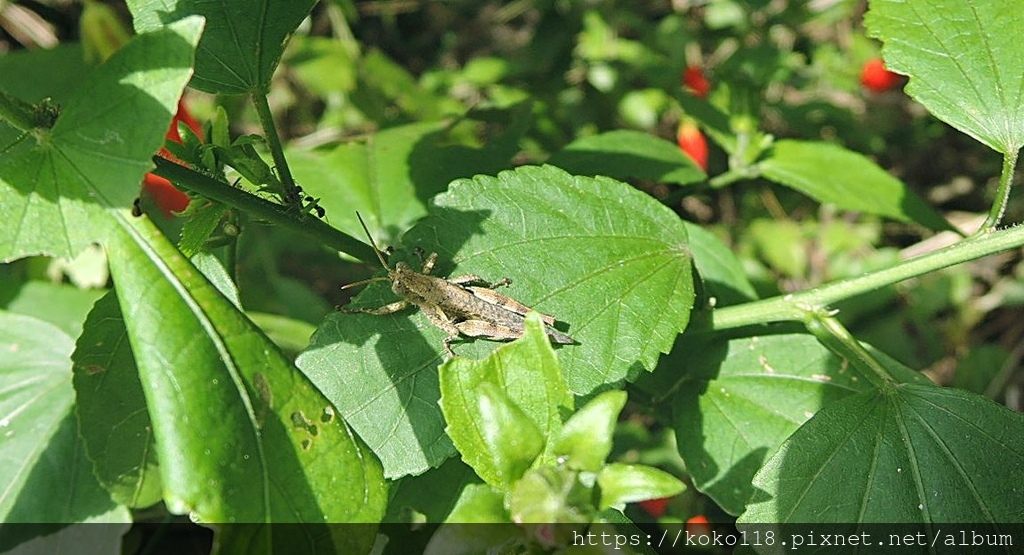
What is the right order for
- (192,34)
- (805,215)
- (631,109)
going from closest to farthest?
(192,34)
(631,109)
(805,215)

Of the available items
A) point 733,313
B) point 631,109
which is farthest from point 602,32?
point 733,313

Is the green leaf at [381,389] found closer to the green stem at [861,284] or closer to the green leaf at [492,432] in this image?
the green leaf at [492,432]

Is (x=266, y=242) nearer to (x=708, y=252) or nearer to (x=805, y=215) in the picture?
(x=708, y=252)

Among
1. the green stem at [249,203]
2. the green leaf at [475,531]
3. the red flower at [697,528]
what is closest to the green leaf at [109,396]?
the green stem at [249,203]

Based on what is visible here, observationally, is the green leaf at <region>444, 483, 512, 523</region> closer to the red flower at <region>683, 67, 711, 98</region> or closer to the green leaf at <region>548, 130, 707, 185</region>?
the green leaf at <region>548, 130, 707, 185</region>

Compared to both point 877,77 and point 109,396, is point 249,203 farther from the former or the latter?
point 877,77

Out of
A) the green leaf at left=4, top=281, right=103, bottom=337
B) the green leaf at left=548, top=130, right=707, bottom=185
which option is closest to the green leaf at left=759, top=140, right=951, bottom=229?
the green leaf at left=548, top=130, right=707, bottom=185
